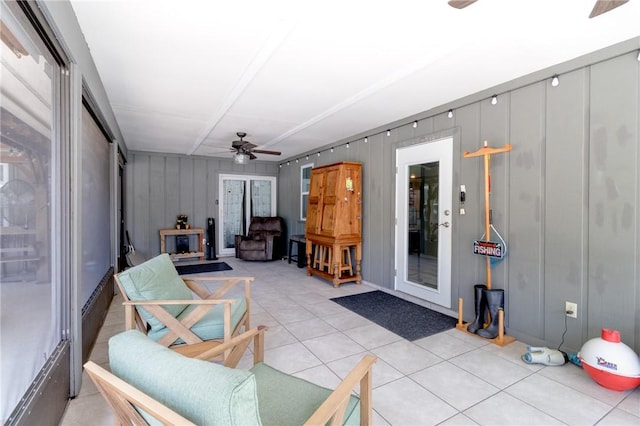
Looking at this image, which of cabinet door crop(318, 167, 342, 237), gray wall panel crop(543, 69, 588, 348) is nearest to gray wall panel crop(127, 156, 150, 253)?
cabinet door crop(318, 167, 342, 237)

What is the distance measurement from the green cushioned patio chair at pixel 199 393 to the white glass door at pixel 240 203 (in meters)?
6.60

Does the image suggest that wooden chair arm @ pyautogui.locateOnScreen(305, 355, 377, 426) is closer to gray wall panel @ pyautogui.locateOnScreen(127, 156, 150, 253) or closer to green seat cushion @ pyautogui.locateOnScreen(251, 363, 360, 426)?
green seat cushion @ pyautogui.locateOnScreen(251, 363, 360, 426)

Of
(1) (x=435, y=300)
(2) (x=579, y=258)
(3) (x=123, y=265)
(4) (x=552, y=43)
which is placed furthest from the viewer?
(3) (x=123, y=265)

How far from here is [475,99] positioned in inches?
131

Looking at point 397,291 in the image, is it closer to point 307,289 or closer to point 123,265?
point 307,289

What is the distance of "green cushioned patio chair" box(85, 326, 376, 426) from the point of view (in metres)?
0.85

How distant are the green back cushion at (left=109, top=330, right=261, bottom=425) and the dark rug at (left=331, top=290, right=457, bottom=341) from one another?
248 cm

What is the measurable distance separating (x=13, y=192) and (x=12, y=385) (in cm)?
82

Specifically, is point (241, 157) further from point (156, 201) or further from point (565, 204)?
point (565, 204)

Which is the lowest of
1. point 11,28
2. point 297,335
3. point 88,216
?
point 297,335

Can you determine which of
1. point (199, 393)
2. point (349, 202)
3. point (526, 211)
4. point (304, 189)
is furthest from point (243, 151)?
point (199, 393)

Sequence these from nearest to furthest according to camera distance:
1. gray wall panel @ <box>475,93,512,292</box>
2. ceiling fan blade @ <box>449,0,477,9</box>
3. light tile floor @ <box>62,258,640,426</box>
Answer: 1. ceiling fan blade @ <box>449,0,477,9</box>
2. light tile floor @ <box>62,258,640,426</box>
3. gray wall panel @ <box>475,93,512,292</box>

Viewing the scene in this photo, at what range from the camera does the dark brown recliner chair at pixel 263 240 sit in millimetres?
6887

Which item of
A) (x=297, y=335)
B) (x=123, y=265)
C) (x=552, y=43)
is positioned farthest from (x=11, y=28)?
(x=123, y=265)
